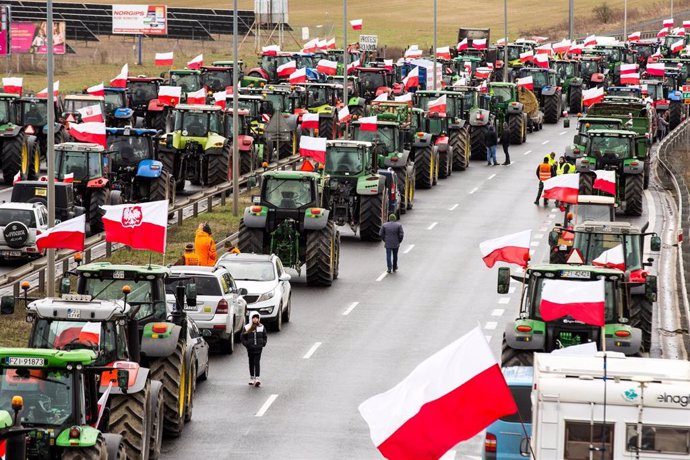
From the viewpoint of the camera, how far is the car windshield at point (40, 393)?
18797 mm

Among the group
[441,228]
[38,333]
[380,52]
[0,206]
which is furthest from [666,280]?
[380,52]

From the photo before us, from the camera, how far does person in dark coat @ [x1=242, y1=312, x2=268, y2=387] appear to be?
1106 inches

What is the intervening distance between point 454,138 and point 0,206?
74.7ft

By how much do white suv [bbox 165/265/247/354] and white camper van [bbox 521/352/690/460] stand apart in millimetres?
13565

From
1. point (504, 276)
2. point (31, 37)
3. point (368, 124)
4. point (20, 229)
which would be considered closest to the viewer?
point (504, 276)

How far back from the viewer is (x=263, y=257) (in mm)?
33938

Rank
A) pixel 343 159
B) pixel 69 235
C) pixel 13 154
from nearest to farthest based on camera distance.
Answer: pixel 69 235 < pixel 343 159 < pixel 13 154

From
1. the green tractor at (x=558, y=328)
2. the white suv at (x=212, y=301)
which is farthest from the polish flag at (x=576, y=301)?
the white suv at (x=212, y=301)

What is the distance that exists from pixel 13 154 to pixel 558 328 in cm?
2996

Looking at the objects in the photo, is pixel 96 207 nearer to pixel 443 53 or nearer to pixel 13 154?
pixel 13 154

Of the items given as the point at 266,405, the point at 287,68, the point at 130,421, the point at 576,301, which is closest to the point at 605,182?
the point at 266,405

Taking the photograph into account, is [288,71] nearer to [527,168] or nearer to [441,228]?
[527,168]

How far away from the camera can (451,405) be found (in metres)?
14.9

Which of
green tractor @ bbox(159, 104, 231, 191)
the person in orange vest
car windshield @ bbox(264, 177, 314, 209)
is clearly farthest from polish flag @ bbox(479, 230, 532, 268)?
green tractor @ bbox(159, 104, 231, 191)
